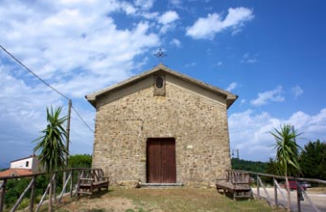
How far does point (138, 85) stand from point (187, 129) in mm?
3486

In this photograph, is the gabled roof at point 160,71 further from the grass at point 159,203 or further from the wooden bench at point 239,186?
the grass at point 159,203

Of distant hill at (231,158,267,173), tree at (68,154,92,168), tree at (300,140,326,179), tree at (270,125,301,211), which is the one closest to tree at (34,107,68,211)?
tree at (270,125,301,211)

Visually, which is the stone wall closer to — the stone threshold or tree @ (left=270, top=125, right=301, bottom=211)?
the stone threshold

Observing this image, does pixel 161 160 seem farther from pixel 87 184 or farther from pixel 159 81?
pixel 87 184

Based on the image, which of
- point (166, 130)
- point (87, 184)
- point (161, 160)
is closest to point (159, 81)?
point (166, 130)

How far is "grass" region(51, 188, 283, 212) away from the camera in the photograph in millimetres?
8586

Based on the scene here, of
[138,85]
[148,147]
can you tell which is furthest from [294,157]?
[138,85]

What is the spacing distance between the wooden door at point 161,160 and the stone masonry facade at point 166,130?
0.30 metres

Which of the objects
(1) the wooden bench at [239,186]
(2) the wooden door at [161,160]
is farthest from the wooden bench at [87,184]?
(1) the wooden bench at [239,186]

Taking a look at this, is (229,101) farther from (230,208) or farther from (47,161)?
(47,161)

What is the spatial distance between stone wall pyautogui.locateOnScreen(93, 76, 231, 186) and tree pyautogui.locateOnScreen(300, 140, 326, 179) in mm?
17135

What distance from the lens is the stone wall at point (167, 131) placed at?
1386cm

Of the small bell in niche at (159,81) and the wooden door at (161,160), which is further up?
the small bell in niche at (159,81)

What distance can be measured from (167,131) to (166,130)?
72mm
